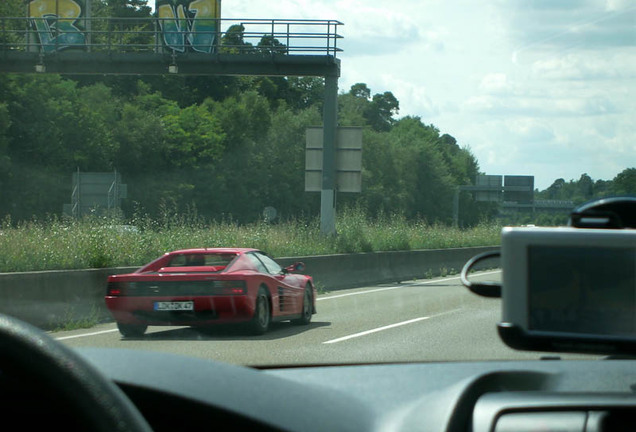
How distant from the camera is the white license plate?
986 cm

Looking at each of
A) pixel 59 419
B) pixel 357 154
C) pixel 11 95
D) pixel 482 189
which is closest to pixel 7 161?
pixel 11 95

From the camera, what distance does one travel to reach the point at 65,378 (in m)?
1.43

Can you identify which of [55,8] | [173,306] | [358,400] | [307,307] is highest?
[55,8]

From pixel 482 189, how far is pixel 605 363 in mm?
2768

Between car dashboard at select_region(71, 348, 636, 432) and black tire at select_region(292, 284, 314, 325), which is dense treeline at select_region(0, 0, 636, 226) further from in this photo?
car dashboard at select_region(71, 348, 636, 432)

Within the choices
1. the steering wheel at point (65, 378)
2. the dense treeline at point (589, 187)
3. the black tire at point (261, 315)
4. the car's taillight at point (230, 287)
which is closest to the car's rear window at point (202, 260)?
A: the car's taillight at point (230, 287)

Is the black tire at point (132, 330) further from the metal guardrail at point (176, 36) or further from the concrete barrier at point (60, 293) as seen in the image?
the metal guardrail at point (176, 36)

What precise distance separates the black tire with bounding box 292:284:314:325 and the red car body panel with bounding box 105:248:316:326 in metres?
0.31

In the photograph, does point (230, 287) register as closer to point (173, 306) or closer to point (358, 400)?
point (173, 306)

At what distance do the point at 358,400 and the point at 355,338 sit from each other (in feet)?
25.1

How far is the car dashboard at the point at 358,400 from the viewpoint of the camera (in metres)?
2.07

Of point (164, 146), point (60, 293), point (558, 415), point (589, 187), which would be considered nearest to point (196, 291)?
point (60, 293)

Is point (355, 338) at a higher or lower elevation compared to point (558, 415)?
lower

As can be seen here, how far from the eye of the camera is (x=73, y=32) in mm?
29672
